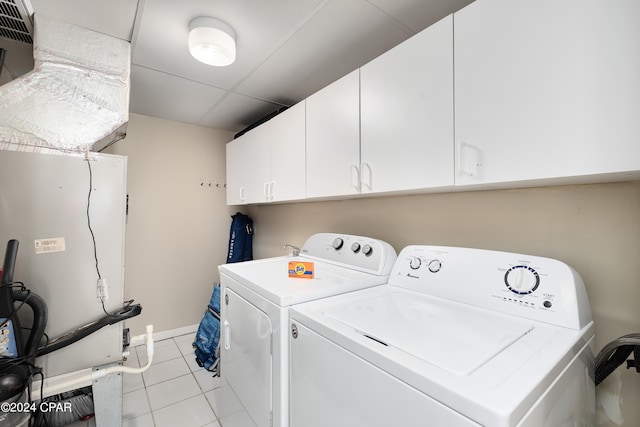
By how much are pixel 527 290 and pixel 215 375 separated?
2382mm

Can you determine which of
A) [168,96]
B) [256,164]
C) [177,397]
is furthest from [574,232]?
[168,96]

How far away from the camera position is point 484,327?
2.83 ft

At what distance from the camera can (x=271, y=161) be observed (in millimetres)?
2164

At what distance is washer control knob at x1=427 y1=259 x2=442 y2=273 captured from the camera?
1.19 m

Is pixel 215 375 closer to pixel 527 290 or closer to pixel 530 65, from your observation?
pixel 527 290

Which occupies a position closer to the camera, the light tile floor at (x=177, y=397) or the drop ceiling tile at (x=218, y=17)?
the drop ceiling tile at (x=218, y=17)

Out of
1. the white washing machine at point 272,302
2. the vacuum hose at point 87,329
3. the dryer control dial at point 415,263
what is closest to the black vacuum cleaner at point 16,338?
the vacuum hose at point 87,329

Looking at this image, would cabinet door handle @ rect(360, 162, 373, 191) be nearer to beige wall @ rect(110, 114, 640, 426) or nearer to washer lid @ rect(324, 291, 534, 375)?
beige wall @ rect(110, 114, 640, 426)

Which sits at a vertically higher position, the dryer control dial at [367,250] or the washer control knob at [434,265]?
the dryer control dial at [367,250]

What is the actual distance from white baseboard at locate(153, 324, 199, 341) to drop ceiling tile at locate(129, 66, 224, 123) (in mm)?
2309

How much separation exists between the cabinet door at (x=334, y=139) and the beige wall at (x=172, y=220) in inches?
73.5

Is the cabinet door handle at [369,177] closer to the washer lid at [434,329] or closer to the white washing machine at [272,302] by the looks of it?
the white washing machine at [272,302]

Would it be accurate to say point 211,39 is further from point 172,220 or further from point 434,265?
point 172,220

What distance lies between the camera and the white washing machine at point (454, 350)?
1.92 ft
